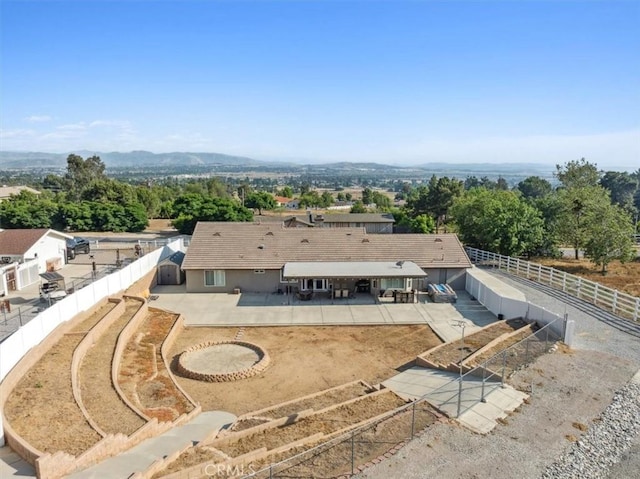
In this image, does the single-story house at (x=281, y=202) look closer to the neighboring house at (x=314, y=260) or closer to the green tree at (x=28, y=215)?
the green tree at (x=28, y=215)

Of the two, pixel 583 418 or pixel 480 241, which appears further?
pixel 480 241

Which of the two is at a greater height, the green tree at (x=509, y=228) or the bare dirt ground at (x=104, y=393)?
the green tree at (x=509, y=228)

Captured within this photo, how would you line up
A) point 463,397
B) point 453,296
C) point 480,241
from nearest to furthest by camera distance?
point 463,397
point 453,296
point 480,241

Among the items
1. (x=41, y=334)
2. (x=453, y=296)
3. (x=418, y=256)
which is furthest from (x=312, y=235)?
(x=41, y=334)

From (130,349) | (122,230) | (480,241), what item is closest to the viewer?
(130,349)

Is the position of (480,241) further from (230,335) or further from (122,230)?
(122,230)

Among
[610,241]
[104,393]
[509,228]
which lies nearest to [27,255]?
[104,393]

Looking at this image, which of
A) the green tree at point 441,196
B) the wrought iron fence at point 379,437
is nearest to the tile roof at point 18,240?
the wrought iron fence at point 379,437
